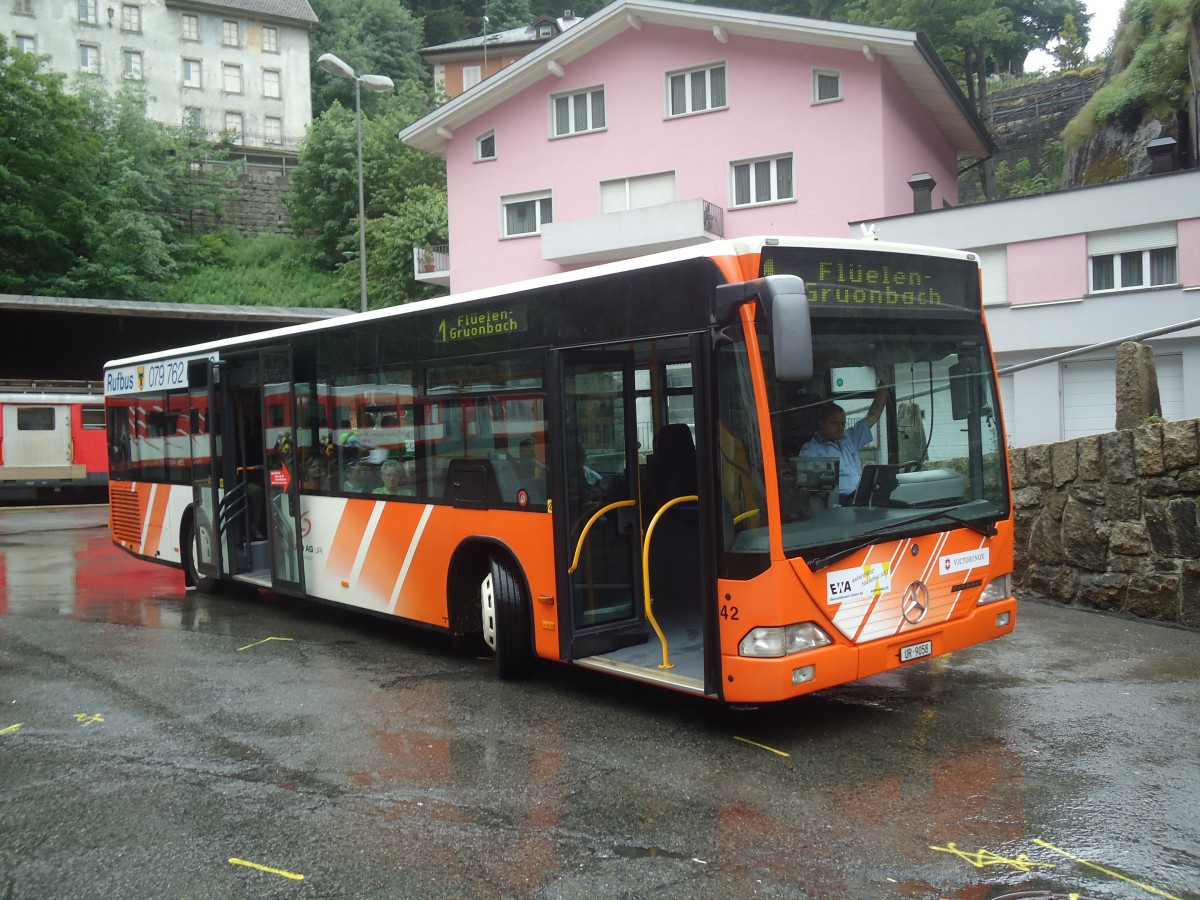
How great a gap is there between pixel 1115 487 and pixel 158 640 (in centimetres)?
830

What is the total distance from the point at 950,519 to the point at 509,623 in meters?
2.95

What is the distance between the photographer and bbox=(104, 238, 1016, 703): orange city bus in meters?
6.01

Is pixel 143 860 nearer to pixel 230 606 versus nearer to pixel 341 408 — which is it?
pixel 341 408

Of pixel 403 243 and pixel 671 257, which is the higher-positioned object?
pixel 403 243

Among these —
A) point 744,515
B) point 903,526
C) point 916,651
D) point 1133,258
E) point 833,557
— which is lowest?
point 916,651

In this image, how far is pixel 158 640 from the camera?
972 centimetres

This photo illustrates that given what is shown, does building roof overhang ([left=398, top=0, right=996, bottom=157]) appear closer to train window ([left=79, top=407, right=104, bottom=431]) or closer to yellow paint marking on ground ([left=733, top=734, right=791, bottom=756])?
train window ([left=79, top=407, right=104, bottom=431])

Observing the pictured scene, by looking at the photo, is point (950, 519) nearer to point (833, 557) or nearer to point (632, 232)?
point (833, 557)

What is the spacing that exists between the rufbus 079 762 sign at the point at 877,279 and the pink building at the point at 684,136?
18033 millimetres

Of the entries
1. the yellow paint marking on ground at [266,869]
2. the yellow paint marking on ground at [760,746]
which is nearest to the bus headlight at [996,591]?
the yellow paint marking on ground at [760,746]

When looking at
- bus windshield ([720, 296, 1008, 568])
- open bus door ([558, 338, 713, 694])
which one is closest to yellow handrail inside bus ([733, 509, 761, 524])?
bus windshield ([720, 296, 1008, 568])

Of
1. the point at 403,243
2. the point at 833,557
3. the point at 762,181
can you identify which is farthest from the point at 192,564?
the point at 403,243

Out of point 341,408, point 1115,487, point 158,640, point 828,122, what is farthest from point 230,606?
point 828,122

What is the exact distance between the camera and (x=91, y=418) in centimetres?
3134
